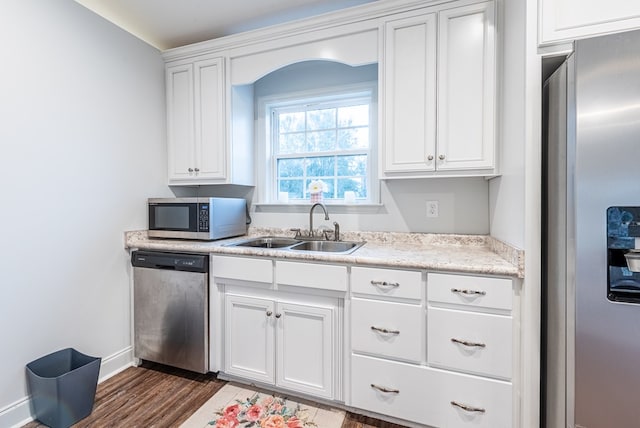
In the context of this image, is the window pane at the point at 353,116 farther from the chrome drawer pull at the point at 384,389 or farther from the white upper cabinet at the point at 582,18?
the chrome drawer pull at the point at 384,389

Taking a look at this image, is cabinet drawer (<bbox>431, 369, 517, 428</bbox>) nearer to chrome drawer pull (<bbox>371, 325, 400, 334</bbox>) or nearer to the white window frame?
chrome drawer pull (<bbox>371, 325, 400, 334</bbox>)

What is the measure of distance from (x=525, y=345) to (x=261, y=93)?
2.50 m

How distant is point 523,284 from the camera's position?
1329 mm

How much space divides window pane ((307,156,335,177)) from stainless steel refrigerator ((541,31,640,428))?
1.61m

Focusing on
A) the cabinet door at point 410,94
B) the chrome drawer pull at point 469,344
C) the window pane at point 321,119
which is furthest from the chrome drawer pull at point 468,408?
the window pane at point 321,119

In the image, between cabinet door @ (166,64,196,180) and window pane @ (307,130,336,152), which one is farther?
window pane @ (307,130,336,152)

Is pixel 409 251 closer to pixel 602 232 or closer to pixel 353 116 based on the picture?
pixel 602 232

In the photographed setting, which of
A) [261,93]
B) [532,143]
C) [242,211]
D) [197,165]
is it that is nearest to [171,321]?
[242,211]

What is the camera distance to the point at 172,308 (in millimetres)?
2035

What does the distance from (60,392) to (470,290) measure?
2087 mm

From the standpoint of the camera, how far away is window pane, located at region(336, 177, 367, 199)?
2434mm

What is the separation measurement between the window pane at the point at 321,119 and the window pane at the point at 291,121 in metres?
0.07

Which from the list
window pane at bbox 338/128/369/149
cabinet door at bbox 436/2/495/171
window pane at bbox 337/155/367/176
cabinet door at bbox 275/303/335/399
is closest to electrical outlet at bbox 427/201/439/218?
cabinet door at bbox 436/2/495/171

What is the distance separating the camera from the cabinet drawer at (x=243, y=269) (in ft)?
5.94
